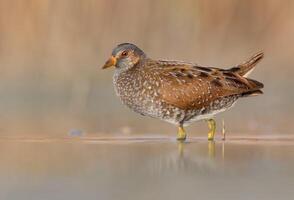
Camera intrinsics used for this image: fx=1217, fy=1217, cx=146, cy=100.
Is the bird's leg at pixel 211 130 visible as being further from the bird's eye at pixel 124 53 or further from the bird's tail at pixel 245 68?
the bird's eye at pixel 124 53

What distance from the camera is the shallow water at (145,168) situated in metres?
8.37

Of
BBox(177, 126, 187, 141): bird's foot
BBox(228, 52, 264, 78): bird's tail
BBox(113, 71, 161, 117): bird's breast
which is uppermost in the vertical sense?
BBox(228, 52, 264, 78): bird's tail

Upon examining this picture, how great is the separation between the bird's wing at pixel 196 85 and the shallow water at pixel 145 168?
0.41 meters

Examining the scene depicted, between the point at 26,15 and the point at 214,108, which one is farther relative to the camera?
the point at 26,15

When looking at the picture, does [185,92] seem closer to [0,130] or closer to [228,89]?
[228,89]

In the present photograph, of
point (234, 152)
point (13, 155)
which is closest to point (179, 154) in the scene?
point (234, 152)

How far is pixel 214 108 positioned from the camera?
40.2ft

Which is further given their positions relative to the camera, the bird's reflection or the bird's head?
the bird's head

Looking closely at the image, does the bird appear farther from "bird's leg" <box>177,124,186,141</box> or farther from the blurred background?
the blurred background

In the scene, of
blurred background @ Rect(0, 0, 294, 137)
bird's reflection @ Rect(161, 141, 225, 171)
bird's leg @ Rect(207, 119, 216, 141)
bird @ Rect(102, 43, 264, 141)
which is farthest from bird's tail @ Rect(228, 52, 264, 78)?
blurred background @ Rect(0, 0, 294, 137)

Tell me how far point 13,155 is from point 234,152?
192cm

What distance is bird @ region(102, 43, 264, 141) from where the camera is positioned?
39.4 ft

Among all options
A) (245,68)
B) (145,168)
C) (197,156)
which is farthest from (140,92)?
(145,168)

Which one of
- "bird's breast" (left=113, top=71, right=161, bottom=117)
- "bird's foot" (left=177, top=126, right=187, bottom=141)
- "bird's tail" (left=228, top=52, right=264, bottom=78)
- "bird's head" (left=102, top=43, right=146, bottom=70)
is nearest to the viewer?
"bird's foot" (left=177, top=126, right=187, bottom=141)
